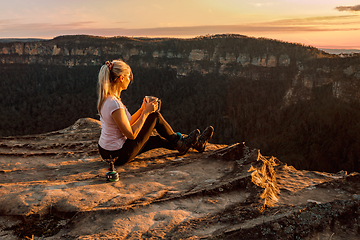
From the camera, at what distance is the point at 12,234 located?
228cm

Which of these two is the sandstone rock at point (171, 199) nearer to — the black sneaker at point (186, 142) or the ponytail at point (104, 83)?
the black sneaker at point (186, 142)

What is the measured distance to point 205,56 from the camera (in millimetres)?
89188

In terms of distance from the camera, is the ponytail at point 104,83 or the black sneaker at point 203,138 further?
the black sneaker at point 203,138

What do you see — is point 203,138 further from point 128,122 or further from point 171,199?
point 171,199

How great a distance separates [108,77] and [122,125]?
0.64m

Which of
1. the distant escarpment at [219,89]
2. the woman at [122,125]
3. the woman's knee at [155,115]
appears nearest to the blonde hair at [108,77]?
the woman at [122,125]

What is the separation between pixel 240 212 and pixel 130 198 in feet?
3.86

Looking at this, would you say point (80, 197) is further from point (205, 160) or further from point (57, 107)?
point (57, 107)

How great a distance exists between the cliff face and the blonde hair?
2763 inches

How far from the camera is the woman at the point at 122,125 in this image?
3.46m

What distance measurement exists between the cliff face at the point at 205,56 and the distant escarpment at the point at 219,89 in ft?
1.05

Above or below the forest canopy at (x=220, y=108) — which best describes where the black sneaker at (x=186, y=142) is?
above

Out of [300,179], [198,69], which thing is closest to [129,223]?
[300,179]

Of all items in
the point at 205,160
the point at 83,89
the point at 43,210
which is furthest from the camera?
the point at 83,89
